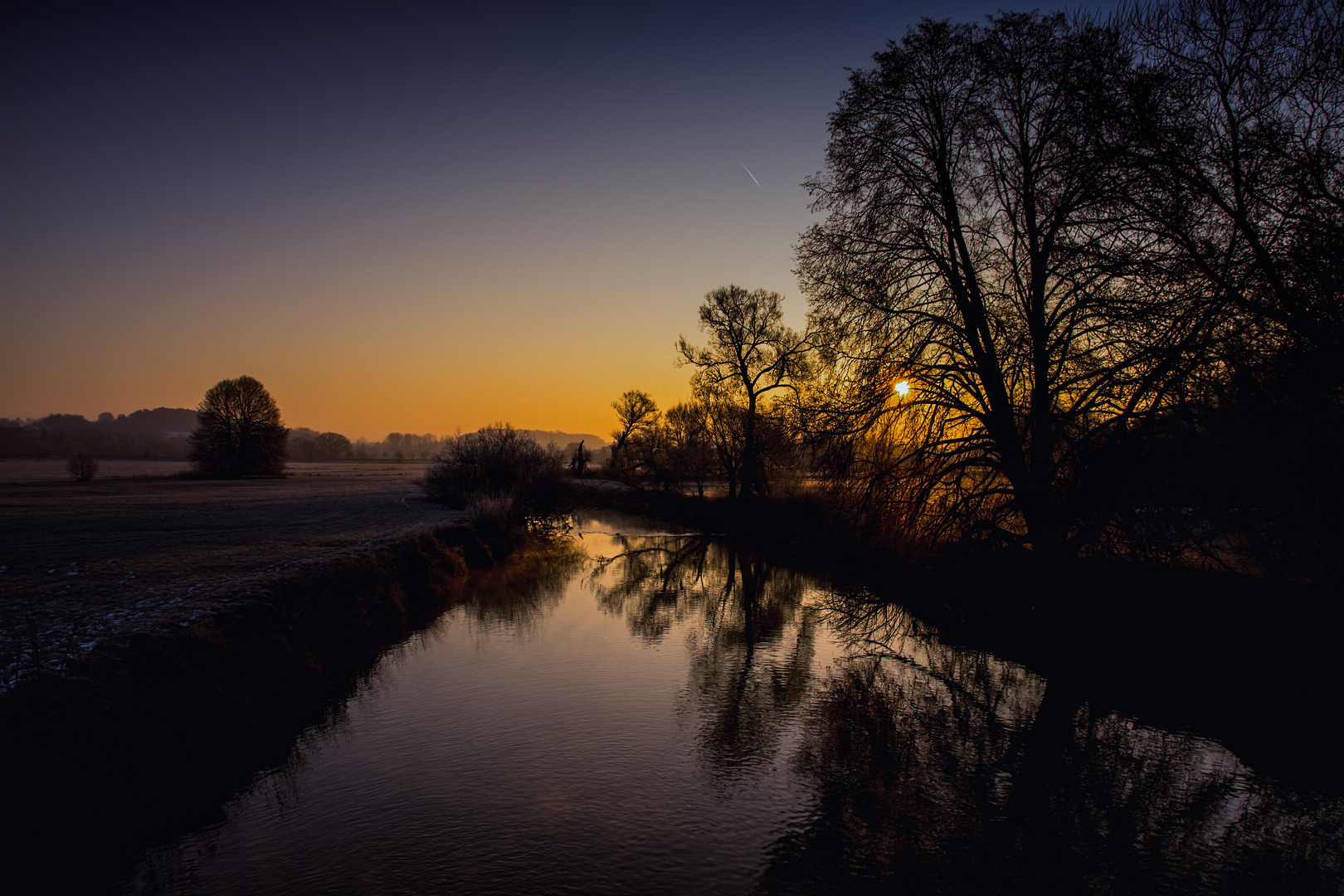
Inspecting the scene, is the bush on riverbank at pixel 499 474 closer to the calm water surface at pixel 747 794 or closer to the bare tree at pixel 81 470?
the calm water surface at pixel 747 794

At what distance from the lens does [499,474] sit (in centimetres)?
3064

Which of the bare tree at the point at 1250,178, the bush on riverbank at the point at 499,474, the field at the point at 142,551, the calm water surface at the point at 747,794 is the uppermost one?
the bare tree at the point at 1250,178

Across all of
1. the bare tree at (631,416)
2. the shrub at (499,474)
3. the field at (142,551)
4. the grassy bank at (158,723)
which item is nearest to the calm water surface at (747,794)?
the grassy bank at (158,723)

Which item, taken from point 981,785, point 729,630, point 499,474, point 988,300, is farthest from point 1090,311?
point 499,474

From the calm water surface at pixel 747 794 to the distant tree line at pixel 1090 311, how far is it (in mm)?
2473

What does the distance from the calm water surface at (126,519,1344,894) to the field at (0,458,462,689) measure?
2.97 m

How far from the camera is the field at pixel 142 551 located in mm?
8078

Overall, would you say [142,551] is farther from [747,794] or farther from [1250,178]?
[1250,178]

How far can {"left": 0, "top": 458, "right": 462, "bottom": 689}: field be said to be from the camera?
808 cm

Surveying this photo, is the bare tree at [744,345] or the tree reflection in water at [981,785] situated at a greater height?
the bare tree at [744,345]

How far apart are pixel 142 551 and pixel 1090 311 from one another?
60.1 ft

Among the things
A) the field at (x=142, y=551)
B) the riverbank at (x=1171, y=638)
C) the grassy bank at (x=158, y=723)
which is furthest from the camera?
the field at (x=142, y=551)

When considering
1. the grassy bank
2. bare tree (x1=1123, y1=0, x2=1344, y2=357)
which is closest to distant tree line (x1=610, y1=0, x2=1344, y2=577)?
bare tree (x1=1123, y1=0, x2=1344, y2=357)

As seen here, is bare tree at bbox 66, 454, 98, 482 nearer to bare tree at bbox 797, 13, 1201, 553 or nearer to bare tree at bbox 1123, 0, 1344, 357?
bare tree at bbox 797, 13, 1201, 553
